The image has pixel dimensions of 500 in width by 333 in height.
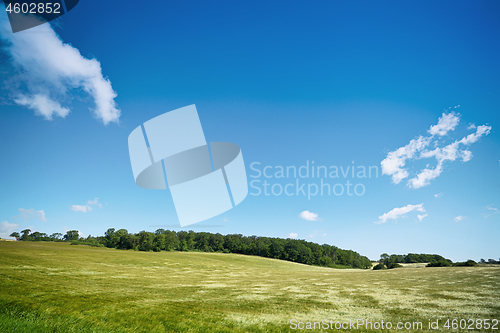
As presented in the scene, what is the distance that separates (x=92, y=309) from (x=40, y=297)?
225 inches

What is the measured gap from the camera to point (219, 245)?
496ft

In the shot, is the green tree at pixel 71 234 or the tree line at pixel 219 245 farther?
the green tree at pixel 71 234

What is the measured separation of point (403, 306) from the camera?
1689 cm

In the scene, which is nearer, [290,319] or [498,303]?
[290,319]

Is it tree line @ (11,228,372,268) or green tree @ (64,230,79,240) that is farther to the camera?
green tree @ (64,230,79,240)

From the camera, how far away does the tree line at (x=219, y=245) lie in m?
115

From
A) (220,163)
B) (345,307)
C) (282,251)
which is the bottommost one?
(282,251)

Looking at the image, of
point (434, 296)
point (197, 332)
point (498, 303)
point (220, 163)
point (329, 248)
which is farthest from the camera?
point (329, 248)

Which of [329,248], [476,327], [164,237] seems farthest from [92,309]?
[329,248]

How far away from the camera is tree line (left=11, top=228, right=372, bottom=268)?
115 meters

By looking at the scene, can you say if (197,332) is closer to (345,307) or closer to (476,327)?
(345,307)

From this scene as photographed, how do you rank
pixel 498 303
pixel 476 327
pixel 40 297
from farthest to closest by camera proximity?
pixel 498 303
pixel 40 297
pixel 476 327

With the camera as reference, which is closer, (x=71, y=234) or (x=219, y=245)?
(x=219, y=245)

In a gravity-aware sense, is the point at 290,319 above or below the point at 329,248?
above
